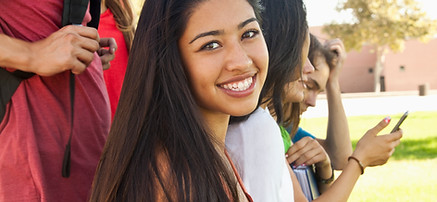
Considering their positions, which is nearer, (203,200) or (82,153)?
(203,200)

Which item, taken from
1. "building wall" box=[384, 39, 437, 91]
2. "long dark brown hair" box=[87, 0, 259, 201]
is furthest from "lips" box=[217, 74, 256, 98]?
"building wall" box=[384, 39, 437, 91]

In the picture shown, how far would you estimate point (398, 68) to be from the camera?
1494 inches

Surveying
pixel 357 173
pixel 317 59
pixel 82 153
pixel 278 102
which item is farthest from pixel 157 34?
pixel 317 59

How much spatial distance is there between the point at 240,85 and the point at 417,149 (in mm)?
8914

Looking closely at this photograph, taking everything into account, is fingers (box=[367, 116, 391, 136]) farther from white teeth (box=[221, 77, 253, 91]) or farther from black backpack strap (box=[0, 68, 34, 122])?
black backpack strap (box=[0, 68, 34, 122])

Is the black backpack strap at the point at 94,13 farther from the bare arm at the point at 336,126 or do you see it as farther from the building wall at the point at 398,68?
the building wall at the point at 398,68

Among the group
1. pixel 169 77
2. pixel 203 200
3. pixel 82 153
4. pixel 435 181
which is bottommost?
pixel 435 181

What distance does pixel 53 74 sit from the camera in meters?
1.79

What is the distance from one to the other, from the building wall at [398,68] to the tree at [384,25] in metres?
2.09

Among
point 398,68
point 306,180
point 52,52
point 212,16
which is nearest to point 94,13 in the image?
point 52,52

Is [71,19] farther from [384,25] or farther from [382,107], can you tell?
[384,25]

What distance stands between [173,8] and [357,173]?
3.89ft

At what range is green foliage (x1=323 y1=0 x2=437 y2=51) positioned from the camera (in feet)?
114

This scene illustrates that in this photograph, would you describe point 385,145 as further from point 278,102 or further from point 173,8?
point 173,8
